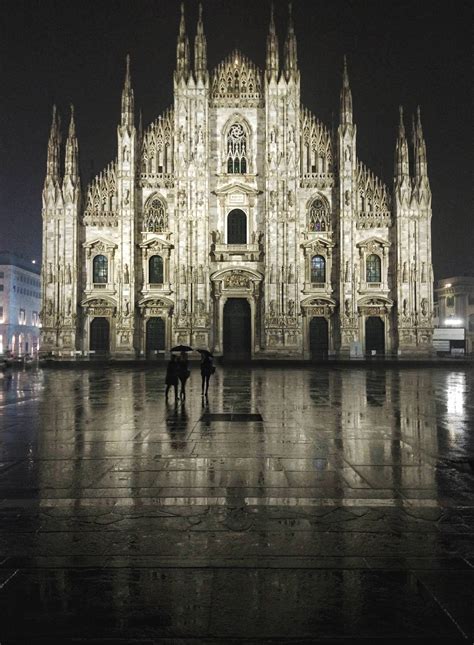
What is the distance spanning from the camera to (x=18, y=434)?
10758mm

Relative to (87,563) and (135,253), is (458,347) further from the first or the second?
(87,563)

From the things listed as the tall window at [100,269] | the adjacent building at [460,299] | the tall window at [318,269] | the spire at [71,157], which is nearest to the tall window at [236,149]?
the tall window at [318,269]

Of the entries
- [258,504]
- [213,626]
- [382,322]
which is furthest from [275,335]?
[213,626]

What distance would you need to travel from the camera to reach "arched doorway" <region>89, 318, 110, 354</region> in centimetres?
4550

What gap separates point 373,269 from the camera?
45.9 m

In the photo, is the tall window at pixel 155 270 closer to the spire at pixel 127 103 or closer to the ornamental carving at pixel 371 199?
the spire at pixel 127 103

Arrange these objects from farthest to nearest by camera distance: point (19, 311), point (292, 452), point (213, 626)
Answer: point (19, 311) < point (292, 452) < point (213, 626)

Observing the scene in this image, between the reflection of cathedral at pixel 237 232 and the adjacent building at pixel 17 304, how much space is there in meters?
49.5

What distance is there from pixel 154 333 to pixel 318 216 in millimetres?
16727

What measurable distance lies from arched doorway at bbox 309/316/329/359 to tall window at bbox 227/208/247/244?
895cm

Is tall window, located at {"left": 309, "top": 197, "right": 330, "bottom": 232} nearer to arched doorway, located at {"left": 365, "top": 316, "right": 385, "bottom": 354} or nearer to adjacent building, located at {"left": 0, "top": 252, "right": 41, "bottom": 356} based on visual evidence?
arched doorway, located at {"left": 365, "top": 316, "right": 385, "bottom": 354}

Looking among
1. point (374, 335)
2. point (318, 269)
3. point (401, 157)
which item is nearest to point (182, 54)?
point (401, 157)

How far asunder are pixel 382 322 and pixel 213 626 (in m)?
44.0

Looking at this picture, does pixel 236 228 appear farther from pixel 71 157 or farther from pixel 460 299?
pixel 460 299
